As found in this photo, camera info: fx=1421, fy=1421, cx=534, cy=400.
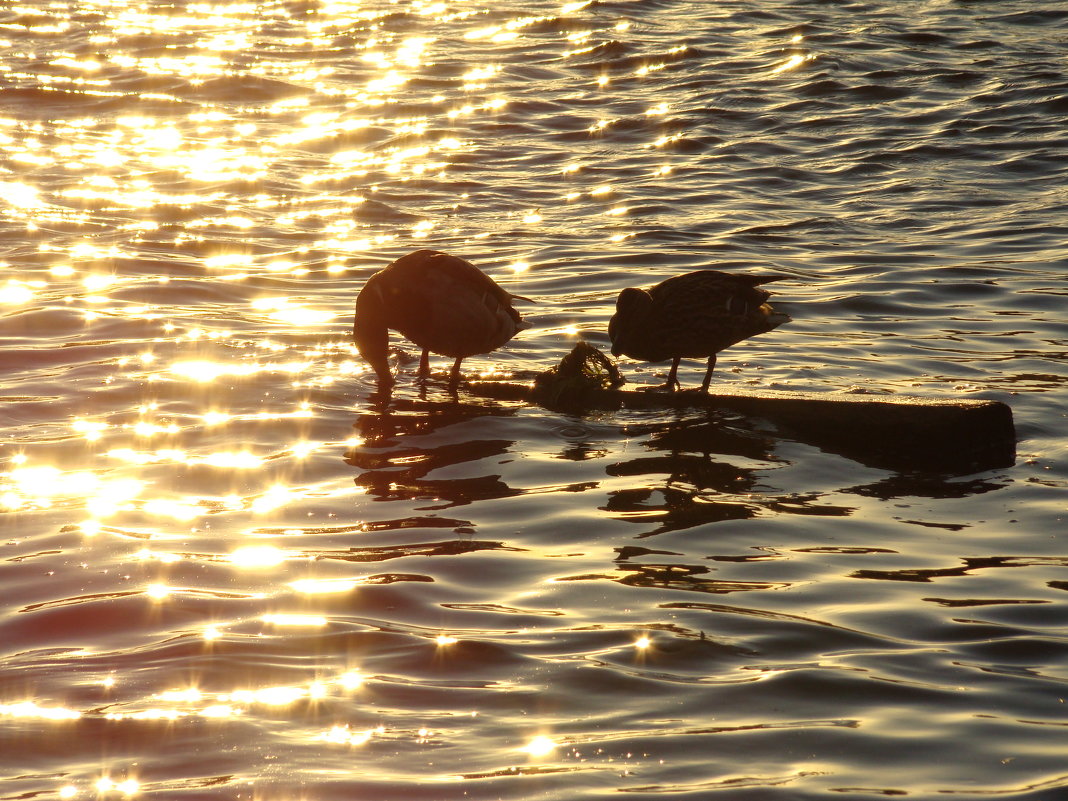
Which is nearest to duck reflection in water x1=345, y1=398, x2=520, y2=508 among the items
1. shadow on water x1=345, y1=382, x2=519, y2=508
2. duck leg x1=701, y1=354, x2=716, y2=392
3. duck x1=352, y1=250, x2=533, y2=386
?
shadow on water x1=345, y1=382, x2=519, y2=508

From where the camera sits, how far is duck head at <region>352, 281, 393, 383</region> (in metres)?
10.2

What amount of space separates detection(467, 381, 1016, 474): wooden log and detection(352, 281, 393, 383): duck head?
2825mm

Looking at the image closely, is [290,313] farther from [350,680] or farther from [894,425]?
[350,680]

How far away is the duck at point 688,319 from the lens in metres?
9.65

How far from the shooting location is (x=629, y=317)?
31.8 feet

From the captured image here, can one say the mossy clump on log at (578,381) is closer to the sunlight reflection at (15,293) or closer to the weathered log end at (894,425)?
the weathered log end at (894,425)

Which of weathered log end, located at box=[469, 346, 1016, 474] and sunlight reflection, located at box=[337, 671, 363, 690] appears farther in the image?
weathered log end, located at box=[469, 346, 1016, 474]

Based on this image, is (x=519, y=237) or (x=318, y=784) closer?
(x=318, y=784)

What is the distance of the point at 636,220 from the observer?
51.4ft

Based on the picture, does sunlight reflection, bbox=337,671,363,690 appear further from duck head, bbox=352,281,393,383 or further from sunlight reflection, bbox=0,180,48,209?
sunlight reflection, bbox=0,180,48,209

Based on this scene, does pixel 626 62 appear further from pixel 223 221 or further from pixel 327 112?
pixel 223 221

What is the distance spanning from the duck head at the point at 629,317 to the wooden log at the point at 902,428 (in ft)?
3.92

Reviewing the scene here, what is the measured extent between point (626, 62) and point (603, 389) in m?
15.4

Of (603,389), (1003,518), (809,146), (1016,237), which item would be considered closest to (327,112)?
(809,146)
